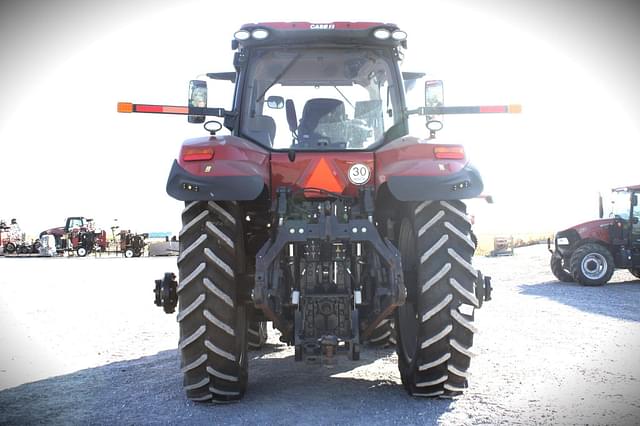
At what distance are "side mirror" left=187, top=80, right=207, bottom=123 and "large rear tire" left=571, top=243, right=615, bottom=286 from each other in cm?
1232

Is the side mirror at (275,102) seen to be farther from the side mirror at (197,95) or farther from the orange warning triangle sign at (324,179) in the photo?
the orange warning triangle sign at (324,179)

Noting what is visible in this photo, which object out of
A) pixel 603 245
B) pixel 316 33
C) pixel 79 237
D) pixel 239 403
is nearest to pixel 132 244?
pixel 79 237

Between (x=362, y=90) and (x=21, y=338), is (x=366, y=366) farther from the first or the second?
(x=21, y=338)

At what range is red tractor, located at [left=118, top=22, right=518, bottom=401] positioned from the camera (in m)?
3.94

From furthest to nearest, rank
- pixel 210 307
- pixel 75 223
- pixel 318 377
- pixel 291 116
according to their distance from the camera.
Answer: pixel 75 223 → pixel 318 377 → pixel 291 116 → pixel 210 307

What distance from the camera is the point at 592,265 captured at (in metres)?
14.4

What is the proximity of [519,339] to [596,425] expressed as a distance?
11.4ft

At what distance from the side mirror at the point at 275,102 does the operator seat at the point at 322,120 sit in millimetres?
232

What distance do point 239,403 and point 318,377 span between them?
1079mm

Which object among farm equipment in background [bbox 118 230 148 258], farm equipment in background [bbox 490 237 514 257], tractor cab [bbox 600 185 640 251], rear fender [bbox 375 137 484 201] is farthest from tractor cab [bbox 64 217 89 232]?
rear fender [bbox 375 137 484 201]

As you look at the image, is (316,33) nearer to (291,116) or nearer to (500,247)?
(291,116)

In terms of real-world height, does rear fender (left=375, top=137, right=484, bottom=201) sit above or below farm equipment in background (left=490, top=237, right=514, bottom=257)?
above

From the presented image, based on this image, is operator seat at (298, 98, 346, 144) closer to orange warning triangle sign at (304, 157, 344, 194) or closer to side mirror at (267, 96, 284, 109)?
side mirror at (267, 96, 284, 109)

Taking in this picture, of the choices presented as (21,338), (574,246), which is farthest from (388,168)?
(574,246)
